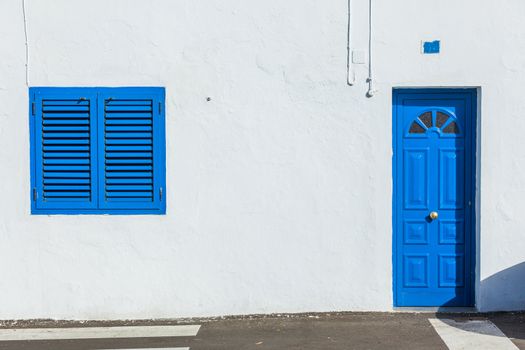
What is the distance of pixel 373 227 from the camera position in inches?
303

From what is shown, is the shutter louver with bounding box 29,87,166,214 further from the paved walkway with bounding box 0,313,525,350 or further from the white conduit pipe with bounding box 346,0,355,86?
the white conduit pipe with bounding box 346,0,355,86

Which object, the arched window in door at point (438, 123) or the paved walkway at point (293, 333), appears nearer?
the paved walkway at point (293, 333)

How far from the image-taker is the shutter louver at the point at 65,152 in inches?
302

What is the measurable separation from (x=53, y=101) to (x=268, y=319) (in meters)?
3.31

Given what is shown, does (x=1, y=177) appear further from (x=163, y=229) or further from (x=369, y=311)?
(x=369, y=311)

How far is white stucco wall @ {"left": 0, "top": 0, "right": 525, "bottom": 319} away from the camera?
7621 millimetres

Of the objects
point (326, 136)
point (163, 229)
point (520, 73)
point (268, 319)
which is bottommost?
point (268, 319)

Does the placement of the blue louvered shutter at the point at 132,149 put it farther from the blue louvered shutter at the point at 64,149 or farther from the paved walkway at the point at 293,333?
the paved walkway at the point at 293,333

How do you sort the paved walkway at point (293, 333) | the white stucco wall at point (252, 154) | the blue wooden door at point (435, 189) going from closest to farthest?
the paved walkway at point (293, 333) → the white stucco wall at point (252, 154) → the blue wooden door at point (435, 189)

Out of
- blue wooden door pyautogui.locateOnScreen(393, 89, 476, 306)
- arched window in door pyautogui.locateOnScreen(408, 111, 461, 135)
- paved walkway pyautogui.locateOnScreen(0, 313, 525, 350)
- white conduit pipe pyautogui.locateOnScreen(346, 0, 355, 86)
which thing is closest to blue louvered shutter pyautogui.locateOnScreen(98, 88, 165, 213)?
paved walkway pyautogui.locateOnScreen(0, 313, 525, 350)

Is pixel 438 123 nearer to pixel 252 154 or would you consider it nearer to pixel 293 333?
pixel 252 154

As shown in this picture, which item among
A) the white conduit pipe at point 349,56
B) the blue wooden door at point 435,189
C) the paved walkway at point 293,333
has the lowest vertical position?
the paved walkway at point 293,333

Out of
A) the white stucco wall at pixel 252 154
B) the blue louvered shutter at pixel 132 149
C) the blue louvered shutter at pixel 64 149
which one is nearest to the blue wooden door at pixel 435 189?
the white stucco wall at pixel 252 154

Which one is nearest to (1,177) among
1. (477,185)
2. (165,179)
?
(165,179)
